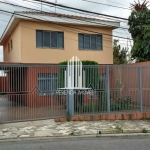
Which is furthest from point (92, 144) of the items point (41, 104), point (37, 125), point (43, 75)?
point (43, 75)

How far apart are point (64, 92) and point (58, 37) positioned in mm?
6279

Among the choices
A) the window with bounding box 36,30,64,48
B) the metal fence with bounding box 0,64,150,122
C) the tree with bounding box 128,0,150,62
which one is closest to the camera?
the metal fence with bounding box 0,64,150,122

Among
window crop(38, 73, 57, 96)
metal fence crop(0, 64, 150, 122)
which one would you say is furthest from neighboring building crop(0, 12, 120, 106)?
metal fence crop(0, 64, 150, 122)

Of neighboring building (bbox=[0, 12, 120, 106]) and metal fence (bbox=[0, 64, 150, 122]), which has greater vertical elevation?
neighboring building (bbox=[0, 12, 120, 106])

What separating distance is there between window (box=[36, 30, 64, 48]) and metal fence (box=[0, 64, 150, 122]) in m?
4.95

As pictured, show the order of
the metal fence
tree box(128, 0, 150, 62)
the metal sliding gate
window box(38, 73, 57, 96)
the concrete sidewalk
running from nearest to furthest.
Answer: the concrete sidewalk, the metal sliding gate, the metal fence, window box(38, 73, 57, 96), tree box(128, 0, 150, 62)

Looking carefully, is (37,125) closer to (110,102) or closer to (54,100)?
(54,100)

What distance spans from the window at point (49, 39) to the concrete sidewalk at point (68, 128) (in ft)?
21.4

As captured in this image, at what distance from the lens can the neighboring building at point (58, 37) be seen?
47.9 feet

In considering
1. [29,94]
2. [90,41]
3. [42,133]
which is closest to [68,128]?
[42,133]

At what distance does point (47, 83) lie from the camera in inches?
402

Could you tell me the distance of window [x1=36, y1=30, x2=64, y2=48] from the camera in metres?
15.1

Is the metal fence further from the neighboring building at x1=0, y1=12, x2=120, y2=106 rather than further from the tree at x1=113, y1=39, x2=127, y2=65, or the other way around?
the tree at x1=113, y1=39, x2=127, y2=65

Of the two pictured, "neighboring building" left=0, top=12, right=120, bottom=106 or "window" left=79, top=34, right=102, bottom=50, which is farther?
"window" left=79, top=34, right=102, bottom=50
